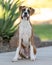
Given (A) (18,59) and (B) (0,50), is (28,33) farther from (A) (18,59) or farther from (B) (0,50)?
(B) (0,50)

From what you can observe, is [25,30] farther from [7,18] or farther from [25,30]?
[7,18]

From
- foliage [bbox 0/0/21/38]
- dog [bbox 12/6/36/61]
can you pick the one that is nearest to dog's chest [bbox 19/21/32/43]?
dog [bbox 12/6/36/61]

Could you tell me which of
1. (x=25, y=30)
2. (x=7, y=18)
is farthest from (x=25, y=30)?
(x=7, y=18)

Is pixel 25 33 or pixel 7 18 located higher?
pixel 25 33

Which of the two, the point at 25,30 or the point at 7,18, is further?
the point at 7,18

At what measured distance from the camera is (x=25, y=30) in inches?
330

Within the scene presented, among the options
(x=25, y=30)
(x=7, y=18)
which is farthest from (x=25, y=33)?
(x=7, y=18)

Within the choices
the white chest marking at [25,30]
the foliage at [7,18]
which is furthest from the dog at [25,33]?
the foliage at [7,18]

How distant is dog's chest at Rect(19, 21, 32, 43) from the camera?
838cm

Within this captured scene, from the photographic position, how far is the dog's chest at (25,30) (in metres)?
8.38

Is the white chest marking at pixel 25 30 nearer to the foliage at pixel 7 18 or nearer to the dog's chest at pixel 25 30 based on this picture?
the dog's chest at pixel 25 30

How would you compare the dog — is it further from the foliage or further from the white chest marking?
the foliage

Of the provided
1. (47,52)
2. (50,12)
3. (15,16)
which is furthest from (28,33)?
(50,12)

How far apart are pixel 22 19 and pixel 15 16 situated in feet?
9.60
